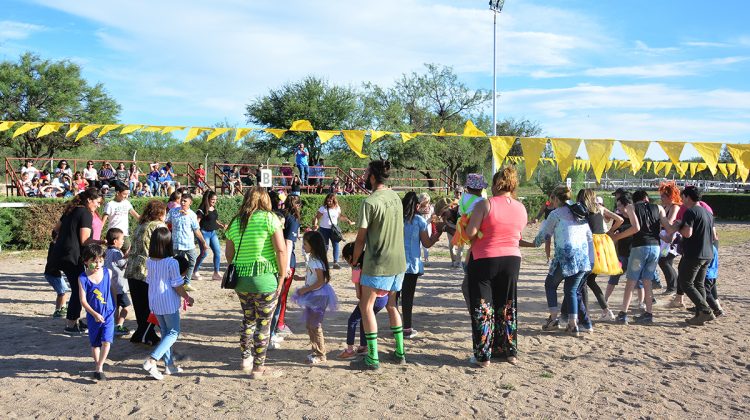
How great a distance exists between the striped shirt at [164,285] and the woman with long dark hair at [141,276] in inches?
28.2

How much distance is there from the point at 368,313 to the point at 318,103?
105 ft

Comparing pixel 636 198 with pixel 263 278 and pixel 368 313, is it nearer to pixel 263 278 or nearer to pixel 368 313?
pixel 368 313

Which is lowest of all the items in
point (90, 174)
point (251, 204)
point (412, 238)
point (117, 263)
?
point (117, 263)

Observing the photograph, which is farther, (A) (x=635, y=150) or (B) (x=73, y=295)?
(A) (x=635, y=150)

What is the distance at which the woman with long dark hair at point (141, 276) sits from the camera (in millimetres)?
5508

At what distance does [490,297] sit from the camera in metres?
5.04

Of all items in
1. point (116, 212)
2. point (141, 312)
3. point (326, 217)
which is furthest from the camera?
point (326, 217)

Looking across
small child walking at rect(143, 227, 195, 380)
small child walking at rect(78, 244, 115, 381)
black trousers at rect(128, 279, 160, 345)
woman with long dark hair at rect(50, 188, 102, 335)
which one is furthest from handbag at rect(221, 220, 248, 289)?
woman with long dark hair at rect(50, 188, 102, 335)

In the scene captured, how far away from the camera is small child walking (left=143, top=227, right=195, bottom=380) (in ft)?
15.5

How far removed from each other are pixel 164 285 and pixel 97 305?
1.98 ft

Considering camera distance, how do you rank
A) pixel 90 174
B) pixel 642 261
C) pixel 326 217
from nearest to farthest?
pixel 642 261 → pixel 326 217 → pixel 90 174

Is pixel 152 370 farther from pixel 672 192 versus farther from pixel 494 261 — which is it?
pixel 672 192

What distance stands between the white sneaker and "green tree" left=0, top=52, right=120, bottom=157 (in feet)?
110

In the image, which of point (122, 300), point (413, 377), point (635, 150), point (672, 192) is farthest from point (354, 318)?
point (635, 150)
